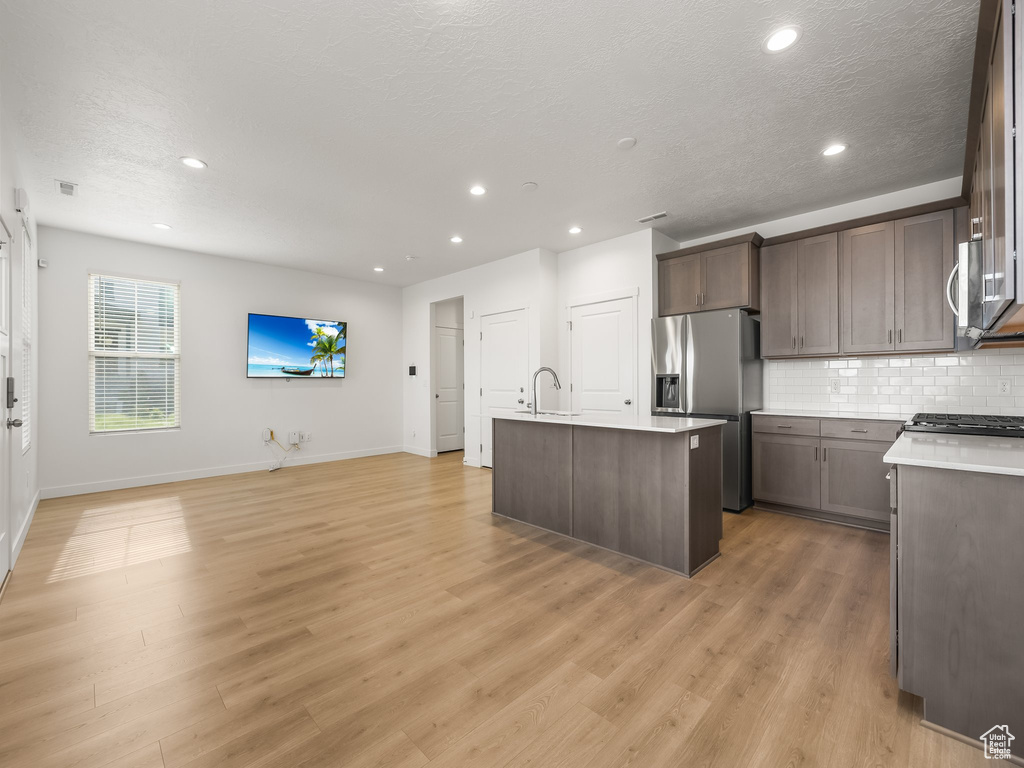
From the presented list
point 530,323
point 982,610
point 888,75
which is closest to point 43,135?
point 530,323

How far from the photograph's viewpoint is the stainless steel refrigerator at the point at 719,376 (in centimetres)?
412

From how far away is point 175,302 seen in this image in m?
5.50

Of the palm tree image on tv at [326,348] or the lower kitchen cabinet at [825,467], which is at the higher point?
the palm tree image on tv at [326,348]

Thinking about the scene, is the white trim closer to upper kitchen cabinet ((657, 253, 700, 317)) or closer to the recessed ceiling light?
upper kitchen cabinet ((657, 253, 700, 317))

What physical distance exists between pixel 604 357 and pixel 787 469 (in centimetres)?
213

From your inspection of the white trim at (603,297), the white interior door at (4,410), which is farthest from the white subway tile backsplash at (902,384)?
the white interior door at (4,410)

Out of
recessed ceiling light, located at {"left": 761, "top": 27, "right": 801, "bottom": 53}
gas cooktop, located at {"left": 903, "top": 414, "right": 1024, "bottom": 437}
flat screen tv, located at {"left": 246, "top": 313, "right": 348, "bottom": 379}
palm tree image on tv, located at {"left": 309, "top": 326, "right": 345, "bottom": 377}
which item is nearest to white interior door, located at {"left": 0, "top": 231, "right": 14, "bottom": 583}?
flat screen tv, located at {"left": 246, "top": 313, "right": 348, "bottom": 379}

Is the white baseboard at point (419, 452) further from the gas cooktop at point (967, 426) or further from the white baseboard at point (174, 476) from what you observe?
the gas cooktop at point (967, 426)

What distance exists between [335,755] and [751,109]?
144 inches

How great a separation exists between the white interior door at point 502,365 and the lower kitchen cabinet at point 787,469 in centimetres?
269

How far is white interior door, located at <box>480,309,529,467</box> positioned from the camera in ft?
19.1

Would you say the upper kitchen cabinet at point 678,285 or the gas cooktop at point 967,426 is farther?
the upper kitchen cabinet at point 678,285

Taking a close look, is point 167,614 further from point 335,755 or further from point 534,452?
point 534,452

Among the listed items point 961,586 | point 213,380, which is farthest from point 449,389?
point 961,586
